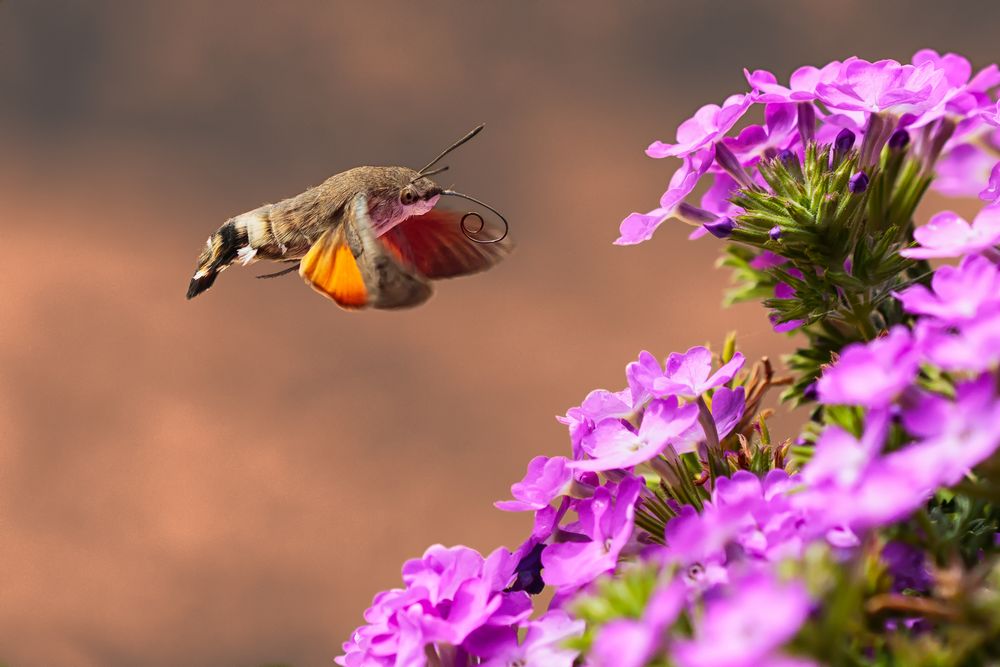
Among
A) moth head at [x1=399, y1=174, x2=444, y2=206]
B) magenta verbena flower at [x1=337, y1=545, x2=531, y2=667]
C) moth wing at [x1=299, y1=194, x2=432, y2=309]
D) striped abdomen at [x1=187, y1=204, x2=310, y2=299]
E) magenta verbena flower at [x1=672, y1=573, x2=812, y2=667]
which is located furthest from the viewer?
striped abdomen at [x1=187, y1=204, x2=310, y2=299]

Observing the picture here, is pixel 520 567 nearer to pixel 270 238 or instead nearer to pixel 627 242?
pixel 627 242

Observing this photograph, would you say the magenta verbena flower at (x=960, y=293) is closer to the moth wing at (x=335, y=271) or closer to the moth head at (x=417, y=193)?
the moth wing at (x=335, y=271)

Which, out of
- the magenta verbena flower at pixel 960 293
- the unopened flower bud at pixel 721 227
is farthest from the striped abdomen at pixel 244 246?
the magenta verbena flower at pixel 960 293

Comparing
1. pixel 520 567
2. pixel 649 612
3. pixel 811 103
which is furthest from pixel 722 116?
pixel 649 612

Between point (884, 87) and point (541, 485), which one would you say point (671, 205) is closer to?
point (884, 87)

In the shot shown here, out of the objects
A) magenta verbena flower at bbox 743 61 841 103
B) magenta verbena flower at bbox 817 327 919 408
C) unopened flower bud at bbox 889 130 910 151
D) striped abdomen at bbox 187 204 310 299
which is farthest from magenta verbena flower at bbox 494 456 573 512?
striped abdomen at bbox 187 204 310 299

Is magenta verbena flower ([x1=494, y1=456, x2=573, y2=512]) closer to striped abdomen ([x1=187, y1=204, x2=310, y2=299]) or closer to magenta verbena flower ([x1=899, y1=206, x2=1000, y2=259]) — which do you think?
magenta verbena flower ([x1=899, y1=206, x2=1000, y2=259])

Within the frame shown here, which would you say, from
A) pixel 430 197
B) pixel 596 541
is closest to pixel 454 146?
pixel 430 197
